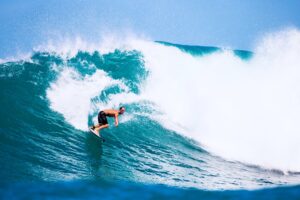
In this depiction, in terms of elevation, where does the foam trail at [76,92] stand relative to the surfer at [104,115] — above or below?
above

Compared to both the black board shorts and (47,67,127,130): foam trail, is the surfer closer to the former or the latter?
the black board shorts

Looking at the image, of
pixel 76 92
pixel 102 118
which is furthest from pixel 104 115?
pixel 76 92

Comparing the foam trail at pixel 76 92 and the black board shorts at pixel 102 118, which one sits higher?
the foam trail at pixel 76 92

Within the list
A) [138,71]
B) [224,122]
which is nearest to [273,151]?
[224,122]

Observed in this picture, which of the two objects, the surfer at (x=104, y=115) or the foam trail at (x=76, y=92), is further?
the foam trail at (x=76, y=92)

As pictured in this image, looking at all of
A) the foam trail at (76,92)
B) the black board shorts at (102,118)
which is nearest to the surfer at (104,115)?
the black board shorts at (102,118)

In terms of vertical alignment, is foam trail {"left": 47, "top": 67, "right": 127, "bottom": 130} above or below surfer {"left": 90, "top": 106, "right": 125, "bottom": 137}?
above

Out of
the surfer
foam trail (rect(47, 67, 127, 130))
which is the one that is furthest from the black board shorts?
foam trail (rect(47, 67, 127, 130))

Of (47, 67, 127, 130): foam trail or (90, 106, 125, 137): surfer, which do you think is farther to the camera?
(47, 67, 127, 130): foam trail

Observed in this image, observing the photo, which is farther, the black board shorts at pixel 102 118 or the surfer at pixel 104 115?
the black board shorts at pixel 102 118

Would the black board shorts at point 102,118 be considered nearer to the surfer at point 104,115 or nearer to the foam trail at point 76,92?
the surfer at point 104,115

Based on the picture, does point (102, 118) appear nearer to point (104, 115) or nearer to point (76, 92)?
point (104, 115)

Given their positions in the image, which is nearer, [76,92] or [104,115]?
[104,115]

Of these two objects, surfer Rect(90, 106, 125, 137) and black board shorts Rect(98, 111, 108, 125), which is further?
black board shorts Rect(98, 111, 108, 125)
